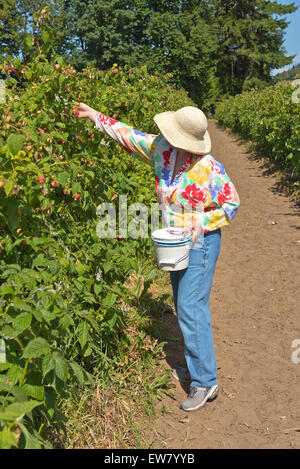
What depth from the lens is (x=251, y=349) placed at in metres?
3.80

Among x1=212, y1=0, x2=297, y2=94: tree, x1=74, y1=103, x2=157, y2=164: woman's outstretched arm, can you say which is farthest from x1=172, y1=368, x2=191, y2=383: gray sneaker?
x1=212, y1=0, x2=297, y2=94: tree

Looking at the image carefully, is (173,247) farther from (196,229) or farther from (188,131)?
(188,131)

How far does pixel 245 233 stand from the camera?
22.8 ft

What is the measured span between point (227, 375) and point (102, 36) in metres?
34.6

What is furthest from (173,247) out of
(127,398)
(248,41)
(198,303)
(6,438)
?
(248,41)

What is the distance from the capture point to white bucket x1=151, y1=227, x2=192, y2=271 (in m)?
2.67

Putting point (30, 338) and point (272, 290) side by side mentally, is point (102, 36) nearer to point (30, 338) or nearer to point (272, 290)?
Answer: point (272, 290)

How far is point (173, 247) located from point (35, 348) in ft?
3.60

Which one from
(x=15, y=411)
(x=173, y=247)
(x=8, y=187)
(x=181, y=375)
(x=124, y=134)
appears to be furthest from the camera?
(x=181, y=375)

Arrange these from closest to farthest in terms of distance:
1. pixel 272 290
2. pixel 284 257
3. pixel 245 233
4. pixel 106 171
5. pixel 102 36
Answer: pixel 106 171 < pixel 272 290 < pixel 284 257 < pixel 245 233 < pixel 102 36

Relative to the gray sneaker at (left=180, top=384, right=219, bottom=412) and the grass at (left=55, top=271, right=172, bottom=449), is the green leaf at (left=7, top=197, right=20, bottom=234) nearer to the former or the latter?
the grass at (left=55, top=271, right=172, bottom=449)

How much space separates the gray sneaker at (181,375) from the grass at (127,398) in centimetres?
6
